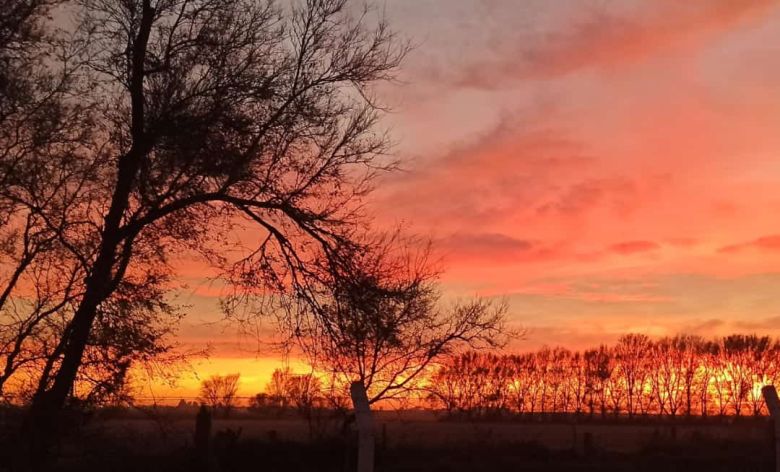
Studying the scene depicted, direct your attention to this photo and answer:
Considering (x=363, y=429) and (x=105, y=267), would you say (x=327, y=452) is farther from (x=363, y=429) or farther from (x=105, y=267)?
(x=363, y=429)

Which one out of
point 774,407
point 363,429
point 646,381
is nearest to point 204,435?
point 363,429

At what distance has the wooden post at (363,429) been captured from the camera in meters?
6.52

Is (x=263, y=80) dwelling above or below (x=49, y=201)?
above

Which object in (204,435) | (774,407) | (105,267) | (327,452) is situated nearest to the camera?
(774,407)

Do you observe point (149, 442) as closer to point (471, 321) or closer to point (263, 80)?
point (263, 80)

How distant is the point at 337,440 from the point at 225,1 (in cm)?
1016

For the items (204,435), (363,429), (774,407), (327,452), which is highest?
(774,407)

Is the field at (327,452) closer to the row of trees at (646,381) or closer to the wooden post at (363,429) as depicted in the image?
the wooden post at (363,429)

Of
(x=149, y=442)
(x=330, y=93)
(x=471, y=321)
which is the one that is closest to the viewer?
(x=330, y=93)

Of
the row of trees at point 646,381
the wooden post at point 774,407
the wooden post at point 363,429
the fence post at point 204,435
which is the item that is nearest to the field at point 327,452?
the fence post at point 204,435

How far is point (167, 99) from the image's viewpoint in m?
12.5

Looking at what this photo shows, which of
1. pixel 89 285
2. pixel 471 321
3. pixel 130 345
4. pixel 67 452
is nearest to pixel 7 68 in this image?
pixel 89 285

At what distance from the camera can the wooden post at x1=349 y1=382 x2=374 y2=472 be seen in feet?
21.4

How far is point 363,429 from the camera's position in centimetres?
656
